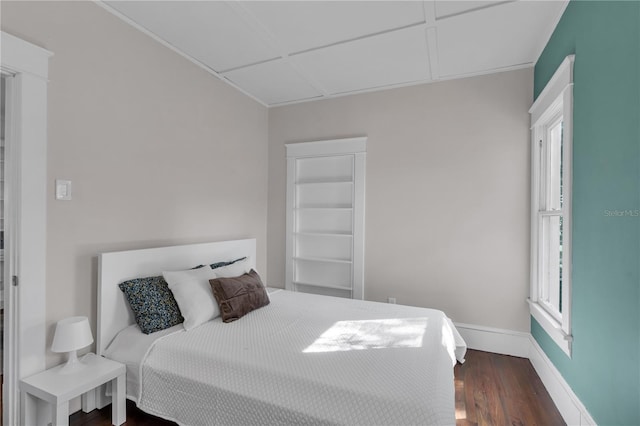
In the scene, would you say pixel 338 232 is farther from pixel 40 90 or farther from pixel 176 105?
pixel 40 90

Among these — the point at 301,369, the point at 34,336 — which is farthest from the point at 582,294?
the point at 34,336

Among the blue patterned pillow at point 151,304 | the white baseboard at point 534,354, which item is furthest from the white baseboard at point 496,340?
the blue patterned pillow at point 151,304

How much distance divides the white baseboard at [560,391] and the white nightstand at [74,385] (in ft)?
8.41

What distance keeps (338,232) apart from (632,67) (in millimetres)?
2650

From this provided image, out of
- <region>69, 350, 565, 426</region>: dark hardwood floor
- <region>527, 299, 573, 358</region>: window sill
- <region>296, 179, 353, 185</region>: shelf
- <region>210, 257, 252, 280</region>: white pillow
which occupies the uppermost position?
A: <region>296, 179, 353, 185</region>: shelf

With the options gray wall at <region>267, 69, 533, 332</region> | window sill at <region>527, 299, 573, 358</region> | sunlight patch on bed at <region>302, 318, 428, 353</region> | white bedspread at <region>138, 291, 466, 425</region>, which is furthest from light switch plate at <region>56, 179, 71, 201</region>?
window sill at <region>527, 299, 573, 358</region>

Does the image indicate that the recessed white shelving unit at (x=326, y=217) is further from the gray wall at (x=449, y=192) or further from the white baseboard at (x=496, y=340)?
the white baseboard at (x=496, y=340)

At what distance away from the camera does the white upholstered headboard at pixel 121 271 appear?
1998mm

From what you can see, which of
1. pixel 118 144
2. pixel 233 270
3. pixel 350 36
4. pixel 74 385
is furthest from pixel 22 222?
pixel 350 36

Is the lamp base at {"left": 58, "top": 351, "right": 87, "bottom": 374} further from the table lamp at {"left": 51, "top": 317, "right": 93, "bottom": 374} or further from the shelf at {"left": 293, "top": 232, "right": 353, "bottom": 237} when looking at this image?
the shelf at {"left": 293, "top": 232, "right": 353, "bottom": 237}

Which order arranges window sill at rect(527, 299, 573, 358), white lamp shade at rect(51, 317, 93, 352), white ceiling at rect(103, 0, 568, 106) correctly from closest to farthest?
white lamp shade at rect(51, 317, 93, 352), window sill at rect(527, 299, 573, 358), white ceiling at rect(103, 0, 568, 106)

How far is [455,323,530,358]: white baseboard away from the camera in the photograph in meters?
2.81

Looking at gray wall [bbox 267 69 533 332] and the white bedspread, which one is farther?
gray wall [bbox 267 69 533 332]

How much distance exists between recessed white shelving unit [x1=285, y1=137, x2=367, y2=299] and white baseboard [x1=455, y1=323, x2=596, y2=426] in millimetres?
1148
